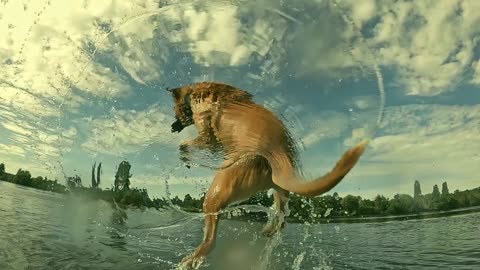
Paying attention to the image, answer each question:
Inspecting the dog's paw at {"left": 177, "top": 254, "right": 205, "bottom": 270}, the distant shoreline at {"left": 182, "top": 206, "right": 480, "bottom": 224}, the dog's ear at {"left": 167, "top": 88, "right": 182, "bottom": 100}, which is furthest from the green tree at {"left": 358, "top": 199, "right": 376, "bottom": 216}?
the dog's ear at {"left": 167, "top": 88, "right": 182, "bottom": 100}

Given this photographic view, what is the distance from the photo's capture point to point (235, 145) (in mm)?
5988

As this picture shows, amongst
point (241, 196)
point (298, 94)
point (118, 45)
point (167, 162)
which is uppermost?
point (118, 45)

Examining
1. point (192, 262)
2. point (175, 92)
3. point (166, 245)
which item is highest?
point (175, 92)

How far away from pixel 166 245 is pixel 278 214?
13.5 ft

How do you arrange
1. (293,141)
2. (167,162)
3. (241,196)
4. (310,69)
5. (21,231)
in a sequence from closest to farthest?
1. (310,69)
2. (293,141)
3. (241,196)
4. (167,162)
5. (21,231)

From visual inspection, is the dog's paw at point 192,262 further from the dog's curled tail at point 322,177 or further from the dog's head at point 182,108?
the dog's curled tail at point 322,177

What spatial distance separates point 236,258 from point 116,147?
2.54 meters

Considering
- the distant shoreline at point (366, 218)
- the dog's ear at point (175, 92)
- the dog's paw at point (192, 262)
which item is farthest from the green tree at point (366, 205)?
the dog's ear at point (175, 92)

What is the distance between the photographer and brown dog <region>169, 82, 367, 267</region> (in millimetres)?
5355

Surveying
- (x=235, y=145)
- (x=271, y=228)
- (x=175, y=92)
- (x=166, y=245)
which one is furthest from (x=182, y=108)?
(x=166, y=245)

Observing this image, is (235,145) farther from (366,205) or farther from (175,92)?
(366,205)

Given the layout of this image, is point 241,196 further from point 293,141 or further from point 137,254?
point 137,254

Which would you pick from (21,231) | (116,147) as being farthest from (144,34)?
(21,231)

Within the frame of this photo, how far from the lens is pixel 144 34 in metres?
6.54
